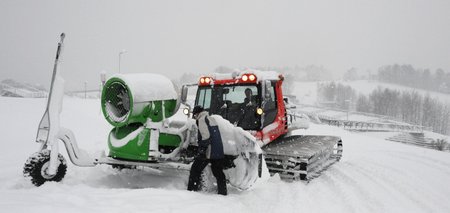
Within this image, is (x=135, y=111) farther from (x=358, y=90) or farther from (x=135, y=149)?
(x=358, y=90)

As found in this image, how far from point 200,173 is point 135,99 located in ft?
6.08

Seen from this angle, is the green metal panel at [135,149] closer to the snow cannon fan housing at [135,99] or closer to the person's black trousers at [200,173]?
the snow cannon fan housing at [135,99]

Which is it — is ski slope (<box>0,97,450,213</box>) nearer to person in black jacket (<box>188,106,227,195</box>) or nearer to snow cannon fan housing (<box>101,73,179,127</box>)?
person in black jacket (<box>188,106,227,195</box>)

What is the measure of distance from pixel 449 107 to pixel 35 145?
11907 cm

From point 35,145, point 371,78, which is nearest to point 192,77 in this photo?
point 371,78

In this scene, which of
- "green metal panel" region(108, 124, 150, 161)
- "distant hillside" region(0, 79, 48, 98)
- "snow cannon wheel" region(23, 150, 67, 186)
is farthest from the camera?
"distant hillside" region(0, 79, 48, 98)

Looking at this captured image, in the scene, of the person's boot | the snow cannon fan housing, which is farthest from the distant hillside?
the person's boot

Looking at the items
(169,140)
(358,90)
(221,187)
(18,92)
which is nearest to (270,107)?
(169,140)

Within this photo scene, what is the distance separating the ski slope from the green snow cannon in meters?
0.86

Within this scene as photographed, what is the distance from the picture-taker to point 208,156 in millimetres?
6617

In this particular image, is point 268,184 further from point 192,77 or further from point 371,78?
point 371,78

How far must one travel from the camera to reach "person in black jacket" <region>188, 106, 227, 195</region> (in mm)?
6570

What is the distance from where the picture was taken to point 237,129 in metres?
6.94

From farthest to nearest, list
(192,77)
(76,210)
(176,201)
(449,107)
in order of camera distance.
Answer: (192,77)
(449,107)
(176,201)
(76,210)
